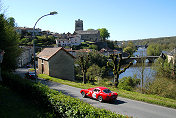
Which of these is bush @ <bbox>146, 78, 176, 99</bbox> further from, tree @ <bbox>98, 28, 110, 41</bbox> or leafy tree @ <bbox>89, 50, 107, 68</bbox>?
tree @ <bbox>98, 28, 110, 41</bbox>

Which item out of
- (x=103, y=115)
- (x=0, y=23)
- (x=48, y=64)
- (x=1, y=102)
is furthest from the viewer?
(x=48, y=64)

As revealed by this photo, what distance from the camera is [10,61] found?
1891 centimetres

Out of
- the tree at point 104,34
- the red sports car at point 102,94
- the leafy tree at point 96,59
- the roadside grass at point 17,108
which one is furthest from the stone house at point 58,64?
the tree at point 104,34

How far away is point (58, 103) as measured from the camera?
27.1ft

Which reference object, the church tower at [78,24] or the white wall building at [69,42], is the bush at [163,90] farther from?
the church tower at [78,24]

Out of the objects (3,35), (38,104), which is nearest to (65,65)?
(3,35)

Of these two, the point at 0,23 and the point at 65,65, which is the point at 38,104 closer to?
the point at 0,23

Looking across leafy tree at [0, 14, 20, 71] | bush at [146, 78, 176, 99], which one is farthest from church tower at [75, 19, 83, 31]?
bush at [146, 78, 176, 99]

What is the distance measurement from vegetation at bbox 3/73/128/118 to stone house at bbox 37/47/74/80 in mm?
15284

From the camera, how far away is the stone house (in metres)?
28.3

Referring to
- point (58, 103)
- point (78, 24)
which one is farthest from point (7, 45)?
point (78, 24)

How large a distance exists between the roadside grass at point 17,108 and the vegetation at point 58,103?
0.42 metres

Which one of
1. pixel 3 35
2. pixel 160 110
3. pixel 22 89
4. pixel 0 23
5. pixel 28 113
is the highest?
pixel 0 23

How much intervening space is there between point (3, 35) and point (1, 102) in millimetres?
9507
